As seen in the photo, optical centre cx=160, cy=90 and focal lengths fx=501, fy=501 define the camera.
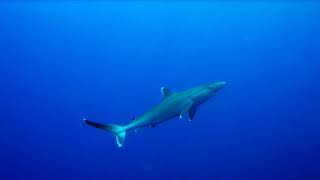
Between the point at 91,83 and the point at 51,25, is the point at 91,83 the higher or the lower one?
the lower one

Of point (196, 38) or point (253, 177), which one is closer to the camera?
point (253, 177)

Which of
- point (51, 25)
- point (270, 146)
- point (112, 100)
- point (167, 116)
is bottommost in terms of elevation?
point (167, 116)

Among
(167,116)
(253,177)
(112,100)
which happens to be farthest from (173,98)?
(112,100)

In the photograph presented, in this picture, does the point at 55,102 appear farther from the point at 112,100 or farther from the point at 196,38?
the point at 196,38

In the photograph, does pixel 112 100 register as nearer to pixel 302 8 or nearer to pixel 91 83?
pixel 91 83

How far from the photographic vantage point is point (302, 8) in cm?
1898

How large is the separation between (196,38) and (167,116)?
39.9ft

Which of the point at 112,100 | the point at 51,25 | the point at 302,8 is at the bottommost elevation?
the point at 112,100

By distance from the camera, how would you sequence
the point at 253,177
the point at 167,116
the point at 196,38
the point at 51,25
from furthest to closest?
the point at 196,38, the point at 51,25, the point at 253,177, the point at 167,116

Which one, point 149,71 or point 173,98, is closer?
point 173,98

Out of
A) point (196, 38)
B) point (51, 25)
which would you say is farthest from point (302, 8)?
point (51, 25)

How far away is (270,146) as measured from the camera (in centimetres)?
1908

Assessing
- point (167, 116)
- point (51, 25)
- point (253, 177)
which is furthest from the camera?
point (51, 25)

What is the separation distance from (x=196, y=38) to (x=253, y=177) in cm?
619
